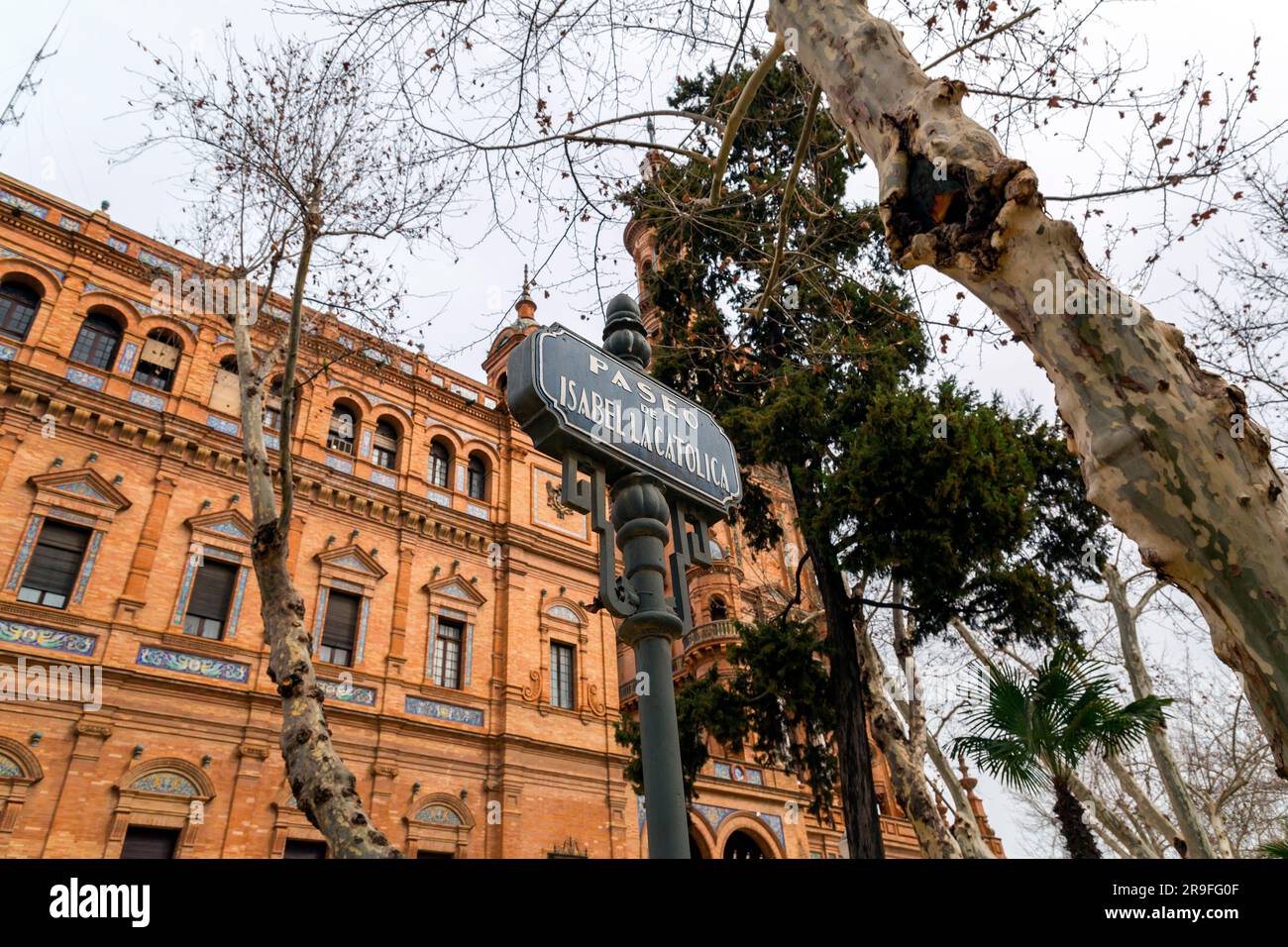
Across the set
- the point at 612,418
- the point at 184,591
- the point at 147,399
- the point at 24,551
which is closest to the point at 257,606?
the point at 184,591

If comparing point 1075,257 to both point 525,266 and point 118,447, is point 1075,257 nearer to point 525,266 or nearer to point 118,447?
point 525,266

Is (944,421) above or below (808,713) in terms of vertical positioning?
above

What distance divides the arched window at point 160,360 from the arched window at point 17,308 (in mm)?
1949

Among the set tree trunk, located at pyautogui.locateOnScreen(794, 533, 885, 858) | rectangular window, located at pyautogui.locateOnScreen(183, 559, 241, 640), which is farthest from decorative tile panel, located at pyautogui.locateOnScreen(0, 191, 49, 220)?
tree trunk, located at pyautogui.locateOnScreen(794, 533, 885, 858)

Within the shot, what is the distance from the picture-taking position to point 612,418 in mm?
2783

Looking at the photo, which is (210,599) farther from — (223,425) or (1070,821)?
(1070,821)

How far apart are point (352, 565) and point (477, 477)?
484 cm

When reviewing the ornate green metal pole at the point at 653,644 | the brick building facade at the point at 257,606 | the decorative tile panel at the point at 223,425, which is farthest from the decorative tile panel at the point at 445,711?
the ornate green metal pole at the point at 653,644

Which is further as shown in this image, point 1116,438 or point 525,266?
point 525,266

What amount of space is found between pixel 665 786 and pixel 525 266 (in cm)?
658

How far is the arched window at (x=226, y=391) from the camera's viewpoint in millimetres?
16938

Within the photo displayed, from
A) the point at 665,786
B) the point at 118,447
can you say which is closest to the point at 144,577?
the point at 118,447

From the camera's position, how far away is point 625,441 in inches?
109

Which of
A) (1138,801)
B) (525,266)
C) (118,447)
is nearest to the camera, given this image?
(525,266)
